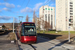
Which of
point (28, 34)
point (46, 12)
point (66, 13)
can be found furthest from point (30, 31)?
point (46, 12)

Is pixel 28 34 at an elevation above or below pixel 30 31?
below

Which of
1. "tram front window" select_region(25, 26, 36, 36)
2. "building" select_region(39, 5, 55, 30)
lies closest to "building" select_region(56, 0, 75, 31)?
"building" select_region(39, 5, 55, 30)

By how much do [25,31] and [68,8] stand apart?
81.3 metres

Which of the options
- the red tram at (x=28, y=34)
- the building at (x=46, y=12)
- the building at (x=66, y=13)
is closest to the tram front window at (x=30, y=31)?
the red tram at (x=28, y=34)

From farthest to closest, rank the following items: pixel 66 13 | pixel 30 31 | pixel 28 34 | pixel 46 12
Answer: pixel 46 12 → pixel 66 13 → pixel 30 31 → pixel 28 34

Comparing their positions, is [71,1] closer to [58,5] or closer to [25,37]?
[58,5]

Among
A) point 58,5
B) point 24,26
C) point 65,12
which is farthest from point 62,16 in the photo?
point 24,26

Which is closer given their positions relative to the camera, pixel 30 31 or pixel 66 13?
pixel 30 31

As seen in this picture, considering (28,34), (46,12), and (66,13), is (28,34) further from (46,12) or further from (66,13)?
(46,12)

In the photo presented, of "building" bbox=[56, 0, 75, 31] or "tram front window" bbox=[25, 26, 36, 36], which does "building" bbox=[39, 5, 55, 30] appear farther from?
"tram front window" bbox=[25, 26, 36, 36]

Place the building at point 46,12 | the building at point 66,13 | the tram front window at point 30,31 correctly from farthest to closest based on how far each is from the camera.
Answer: the building at point 66,13 → the building at point 46,12 → the tram front window at point 30,31

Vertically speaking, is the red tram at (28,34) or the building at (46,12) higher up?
the building at (46,12)

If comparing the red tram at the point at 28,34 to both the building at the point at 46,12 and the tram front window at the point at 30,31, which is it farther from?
the building at the point at 46,12

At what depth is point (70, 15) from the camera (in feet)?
293
